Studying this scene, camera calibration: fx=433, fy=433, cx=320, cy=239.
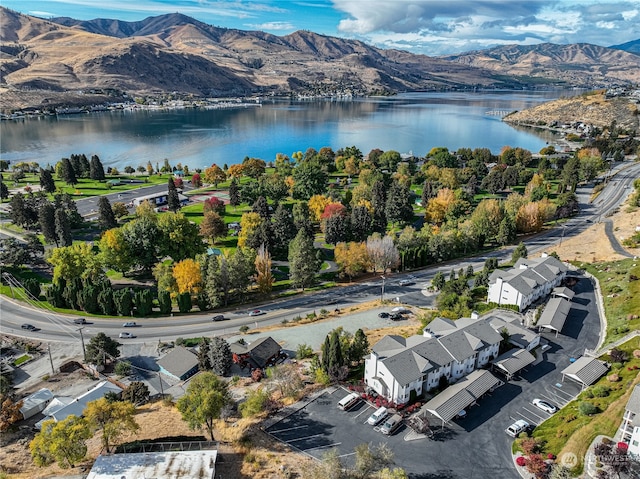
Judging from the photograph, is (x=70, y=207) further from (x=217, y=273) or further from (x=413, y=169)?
(x=413, y=169)

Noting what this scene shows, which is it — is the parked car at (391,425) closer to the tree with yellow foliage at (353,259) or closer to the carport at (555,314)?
the carport at (555,314)

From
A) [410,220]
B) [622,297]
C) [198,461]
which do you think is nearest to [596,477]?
[198,461]

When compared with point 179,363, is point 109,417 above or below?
above

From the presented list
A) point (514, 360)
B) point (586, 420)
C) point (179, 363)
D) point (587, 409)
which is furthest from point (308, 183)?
point (586, 420)

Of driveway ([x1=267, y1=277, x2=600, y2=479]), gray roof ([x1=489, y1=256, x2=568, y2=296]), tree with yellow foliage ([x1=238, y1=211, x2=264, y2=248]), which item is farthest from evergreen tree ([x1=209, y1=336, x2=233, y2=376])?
gray roof ([x1=489, y1=256, x2=568, y2=296])

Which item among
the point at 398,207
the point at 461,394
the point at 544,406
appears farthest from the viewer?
the point at 398,207

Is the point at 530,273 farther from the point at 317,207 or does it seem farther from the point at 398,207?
the point at 317,207

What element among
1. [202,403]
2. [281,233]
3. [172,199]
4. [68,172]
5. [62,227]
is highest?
[68,172]
